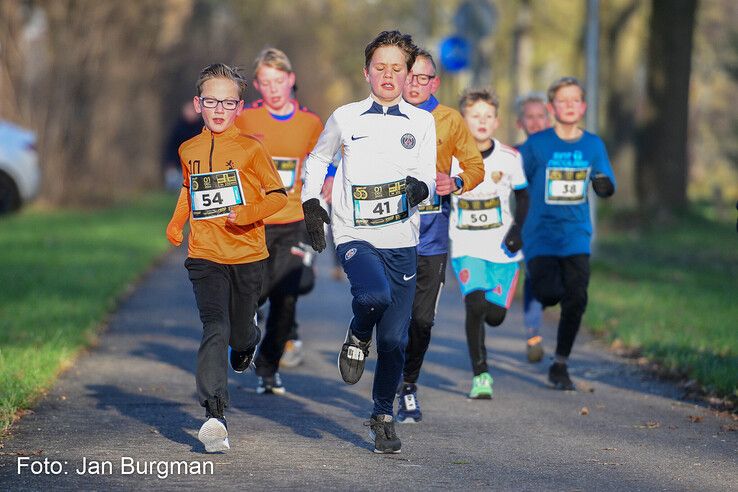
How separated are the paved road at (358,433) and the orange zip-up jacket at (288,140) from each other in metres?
1.17

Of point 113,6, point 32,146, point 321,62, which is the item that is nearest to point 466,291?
point 32,146

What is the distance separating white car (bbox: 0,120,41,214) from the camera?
79.8ft

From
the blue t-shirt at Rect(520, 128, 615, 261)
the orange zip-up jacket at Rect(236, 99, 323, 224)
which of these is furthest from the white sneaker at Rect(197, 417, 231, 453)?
the blue t-shirt at Rect(520, 128, 615, 261)

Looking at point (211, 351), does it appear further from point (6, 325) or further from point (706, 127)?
point (706, 127)

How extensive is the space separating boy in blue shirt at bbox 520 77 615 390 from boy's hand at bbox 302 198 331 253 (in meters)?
2.98

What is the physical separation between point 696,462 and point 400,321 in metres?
1.59

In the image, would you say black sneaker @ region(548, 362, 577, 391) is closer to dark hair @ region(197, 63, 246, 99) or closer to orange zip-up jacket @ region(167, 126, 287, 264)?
orange zip-up jacket @ region(167, 126, 287, 264)

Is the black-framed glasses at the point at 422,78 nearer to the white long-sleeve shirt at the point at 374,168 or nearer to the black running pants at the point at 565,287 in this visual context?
the white long-sleeve shirt at the point at 374,168

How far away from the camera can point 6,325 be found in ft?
38.4

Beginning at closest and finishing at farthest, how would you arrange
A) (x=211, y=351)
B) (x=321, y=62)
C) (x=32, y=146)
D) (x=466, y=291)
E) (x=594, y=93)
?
(x=211, y=351)
(x=466, y=291)
(x=594, y=93)
(x=32, y=146)
(x=321, y=62)

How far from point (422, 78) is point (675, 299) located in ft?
23.9

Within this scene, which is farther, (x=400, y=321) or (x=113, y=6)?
(x=113, y=6)

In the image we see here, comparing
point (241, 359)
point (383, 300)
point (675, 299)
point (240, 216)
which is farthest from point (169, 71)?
point (383, 300)

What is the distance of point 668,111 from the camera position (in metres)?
26.0
